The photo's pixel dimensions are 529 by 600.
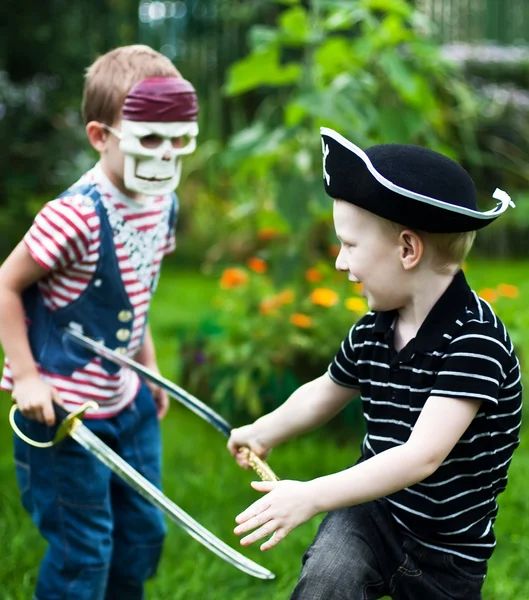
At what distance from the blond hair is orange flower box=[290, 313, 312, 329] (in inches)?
86.5

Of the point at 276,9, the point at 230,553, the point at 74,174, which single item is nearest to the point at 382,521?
the point at 230,553

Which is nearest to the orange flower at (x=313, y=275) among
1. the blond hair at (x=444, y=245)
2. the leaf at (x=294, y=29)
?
the leaf at (x=294, y=29)

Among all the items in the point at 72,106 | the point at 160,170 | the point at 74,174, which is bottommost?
the point at 74,174

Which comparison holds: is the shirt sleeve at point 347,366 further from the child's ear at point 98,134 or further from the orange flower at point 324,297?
the orange flower at point 324,297

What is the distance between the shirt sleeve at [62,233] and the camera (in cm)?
236

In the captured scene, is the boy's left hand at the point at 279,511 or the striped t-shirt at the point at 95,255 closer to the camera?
the boy's left hand at the point at 279,511

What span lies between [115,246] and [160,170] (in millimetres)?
217

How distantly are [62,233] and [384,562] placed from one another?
104cm

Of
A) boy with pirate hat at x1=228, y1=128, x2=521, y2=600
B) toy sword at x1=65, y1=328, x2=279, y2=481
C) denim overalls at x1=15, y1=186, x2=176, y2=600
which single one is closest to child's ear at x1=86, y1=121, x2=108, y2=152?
denim overalls at x1=15, y1=186, x2=176, y2=600

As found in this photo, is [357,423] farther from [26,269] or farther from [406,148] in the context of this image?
[406,148]

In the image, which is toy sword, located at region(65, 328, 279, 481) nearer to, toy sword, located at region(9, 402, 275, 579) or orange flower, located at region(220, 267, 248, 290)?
toy sword, located at region(9, 402, 275, 579)

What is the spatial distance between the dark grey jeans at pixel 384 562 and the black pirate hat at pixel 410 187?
621mm

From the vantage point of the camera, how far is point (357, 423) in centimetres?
415

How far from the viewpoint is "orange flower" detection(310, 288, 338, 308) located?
4.13m
